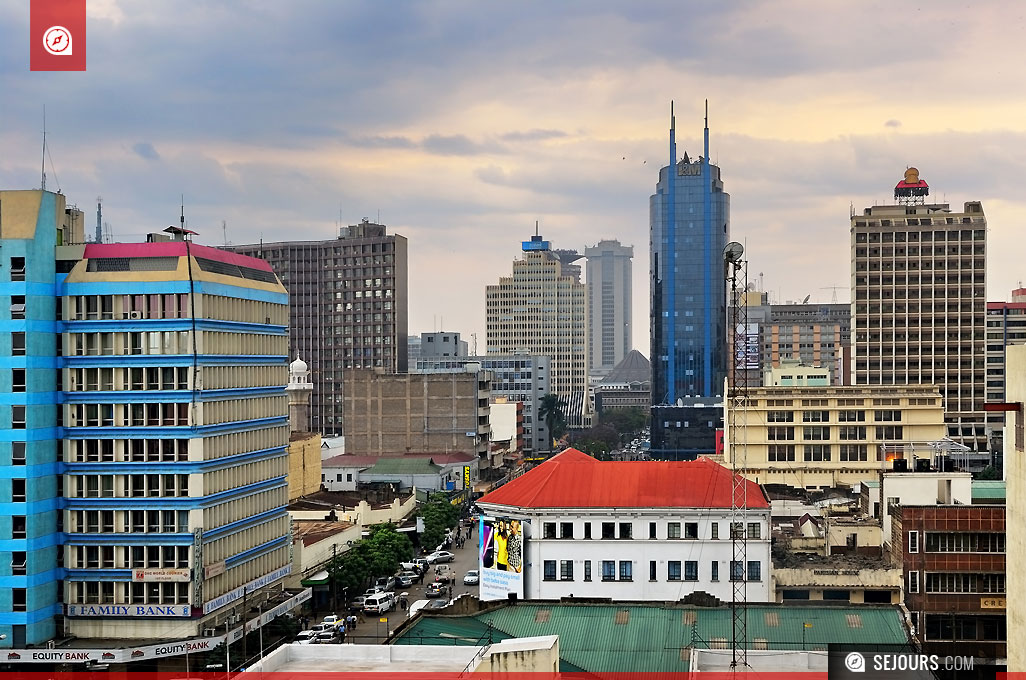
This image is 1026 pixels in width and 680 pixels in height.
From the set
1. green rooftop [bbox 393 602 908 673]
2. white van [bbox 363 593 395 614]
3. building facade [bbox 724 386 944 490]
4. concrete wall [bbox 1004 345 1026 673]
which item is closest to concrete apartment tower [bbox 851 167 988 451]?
building facade [bbox 724 386 944 490]

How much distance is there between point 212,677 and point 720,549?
110 feet

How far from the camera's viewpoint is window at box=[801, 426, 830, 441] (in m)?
126

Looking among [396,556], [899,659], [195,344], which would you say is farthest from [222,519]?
[899,659]

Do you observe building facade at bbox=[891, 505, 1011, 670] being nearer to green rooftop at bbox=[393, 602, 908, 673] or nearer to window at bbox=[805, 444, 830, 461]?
green rooftop at bbox=[393, 602, 908, 673]

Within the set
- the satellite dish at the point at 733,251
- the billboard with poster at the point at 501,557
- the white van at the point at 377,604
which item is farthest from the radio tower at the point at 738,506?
the white van at the point at 377,604

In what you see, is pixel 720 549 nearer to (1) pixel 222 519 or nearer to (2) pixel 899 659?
(2) pixel 899 659

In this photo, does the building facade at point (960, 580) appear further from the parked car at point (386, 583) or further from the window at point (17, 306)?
the window at point (17, 306)

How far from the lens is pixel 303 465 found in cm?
12812

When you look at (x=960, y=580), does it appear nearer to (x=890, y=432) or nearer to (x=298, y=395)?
(x=890, y=432)

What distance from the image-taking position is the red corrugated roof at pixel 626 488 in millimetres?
78562

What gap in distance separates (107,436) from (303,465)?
5894 centimetres

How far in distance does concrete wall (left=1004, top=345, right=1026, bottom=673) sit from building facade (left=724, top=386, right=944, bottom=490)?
3384 inches

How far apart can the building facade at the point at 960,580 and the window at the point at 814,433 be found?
57908 millimetres

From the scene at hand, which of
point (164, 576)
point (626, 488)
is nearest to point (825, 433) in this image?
point (626, 488)
